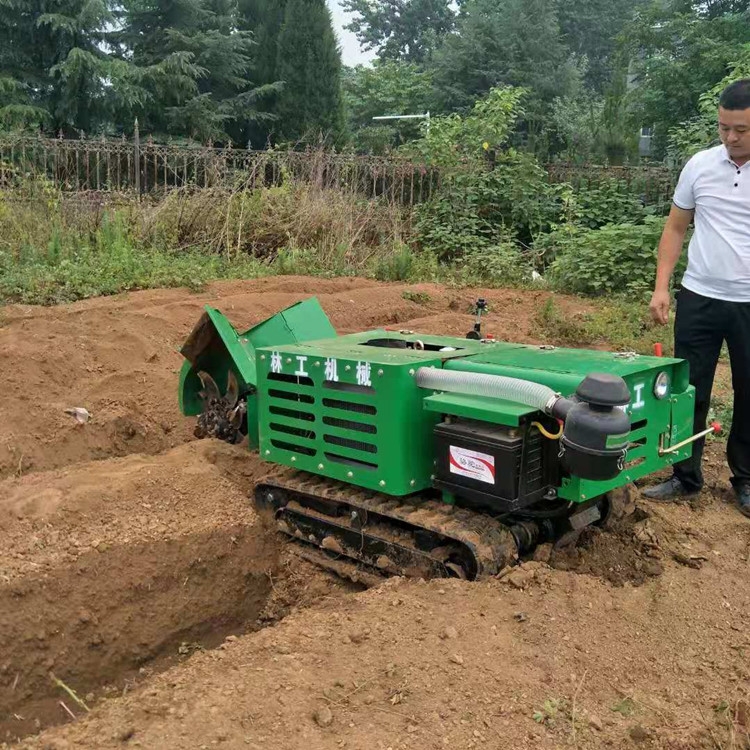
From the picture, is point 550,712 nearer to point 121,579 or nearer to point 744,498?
point 121,579

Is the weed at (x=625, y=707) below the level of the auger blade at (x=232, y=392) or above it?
below

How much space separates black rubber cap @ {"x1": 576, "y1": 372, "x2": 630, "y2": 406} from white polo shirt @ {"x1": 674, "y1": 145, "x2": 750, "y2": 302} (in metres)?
1.70

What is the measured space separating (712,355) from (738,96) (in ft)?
4.14

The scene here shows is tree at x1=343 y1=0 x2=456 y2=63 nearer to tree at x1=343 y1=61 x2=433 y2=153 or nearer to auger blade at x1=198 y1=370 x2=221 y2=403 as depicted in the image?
tree at x1=343 y1=61 x2=433 y2=153

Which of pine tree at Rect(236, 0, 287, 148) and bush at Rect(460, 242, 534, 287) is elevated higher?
pine tree at Rect(236, 0, 287, 148)

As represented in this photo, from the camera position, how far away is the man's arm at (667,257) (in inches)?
166

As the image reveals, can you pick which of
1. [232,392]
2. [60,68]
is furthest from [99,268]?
[60,68]

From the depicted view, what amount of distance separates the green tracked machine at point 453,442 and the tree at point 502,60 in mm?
31636

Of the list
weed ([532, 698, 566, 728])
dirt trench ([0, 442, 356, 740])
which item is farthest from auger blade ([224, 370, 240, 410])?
weed ([532, 698, 566, 728])

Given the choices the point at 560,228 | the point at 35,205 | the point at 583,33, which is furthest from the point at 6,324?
the point at 583,33

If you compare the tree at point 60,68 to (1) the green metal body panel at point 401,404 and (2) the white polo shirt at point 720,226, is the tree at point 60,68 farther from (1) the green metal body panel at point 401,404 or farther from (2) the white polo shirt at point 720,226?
(2) the white polo shirt at point 720,226

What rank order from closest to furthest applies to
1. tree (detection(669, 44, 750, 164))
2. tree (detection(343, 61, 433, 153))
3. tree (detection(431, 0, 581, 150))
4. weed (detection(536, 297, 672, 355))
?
weed (detection(536, 297, 672, 355)), tree (detection(669, 44, 750, 164)), tree (detection(431, 0, 581, 150)), tree (detection(343, 61, 433, 153))

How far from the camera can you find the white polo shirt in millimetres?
3996

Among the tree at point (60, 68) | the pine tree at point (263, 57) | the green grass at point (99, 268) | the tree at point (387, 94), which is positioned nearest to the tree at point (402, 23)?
the tree at point (387, 94)
